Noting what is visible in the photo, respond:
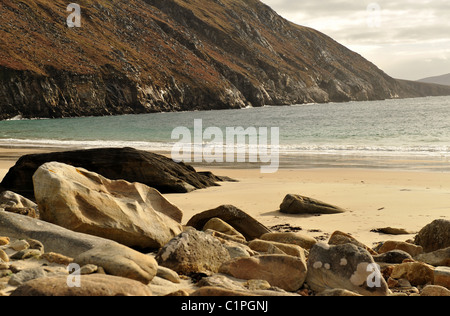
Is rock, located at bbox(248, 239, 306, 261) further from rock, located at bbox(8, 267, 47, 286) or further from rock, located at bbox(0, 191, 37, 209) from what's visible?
rock, located at bbox(0, 191, 37, 209)

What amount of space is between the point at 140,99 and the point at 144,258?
97330mm

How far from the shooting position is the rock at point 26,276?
374 centimetres

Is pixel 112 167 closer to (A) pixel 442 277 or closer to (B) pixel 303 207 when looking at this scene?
(B) pixel 303 207

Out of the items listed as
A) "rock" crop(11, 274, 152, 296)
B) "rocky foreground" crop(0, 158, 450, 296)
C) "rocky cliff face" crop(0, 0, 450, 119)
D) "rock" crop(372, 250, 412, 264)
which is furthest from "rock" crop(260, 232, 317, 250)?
"rocky cliff face" crop(0, 0, 450, 119)

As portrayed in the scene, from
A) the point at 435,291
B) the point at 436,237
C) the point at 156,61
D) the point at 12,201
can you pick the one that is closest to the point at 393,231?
the point at 436,237

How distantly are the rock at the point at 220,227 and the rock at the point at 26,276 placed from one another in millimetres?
3440

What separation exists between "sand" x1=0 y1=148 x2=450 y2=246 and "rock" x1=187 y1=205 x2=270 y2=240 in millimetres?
958

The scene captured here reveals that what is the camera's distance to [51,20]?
10212cm

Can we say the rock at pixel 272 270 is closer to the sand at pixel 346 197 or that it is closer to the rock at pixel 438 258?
the rock at pixel 438 258

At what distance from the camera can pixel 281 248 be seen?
5.80m

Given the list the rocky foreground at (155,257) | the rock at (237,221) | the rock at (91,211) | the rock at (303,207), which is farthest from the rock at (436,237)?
the rock at (91,211)
